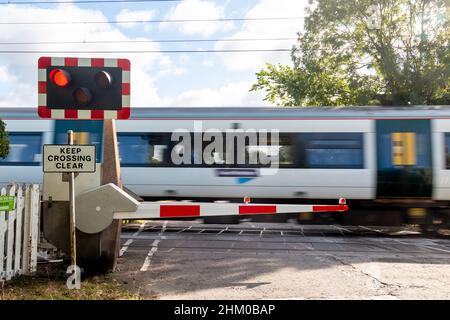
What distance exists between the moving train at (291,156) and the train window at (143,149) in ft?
0.09

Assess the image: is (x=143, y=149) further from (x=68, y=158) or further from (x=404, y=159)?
(x=404, y=159)

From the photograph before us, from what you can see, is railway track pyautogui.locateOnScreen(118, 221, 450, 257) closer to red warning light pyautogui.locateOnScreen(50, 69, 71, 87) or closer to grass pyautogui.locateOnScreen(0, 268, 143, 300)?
grass pyautogui.locateOnScreen(0, 268, 143, 300)

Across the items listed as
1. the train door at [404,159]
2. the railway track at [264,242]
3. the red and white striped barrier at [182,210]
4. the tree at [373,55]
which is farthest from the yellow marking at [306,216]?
the tree at [373,55]

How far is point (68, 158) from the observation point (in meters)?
5.05

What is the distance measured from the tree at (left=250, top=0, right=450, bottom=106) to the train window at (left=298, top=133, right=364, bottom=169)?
965 centimetres

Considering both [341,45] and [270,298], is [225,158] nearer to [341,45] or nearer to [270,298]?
[270,298]

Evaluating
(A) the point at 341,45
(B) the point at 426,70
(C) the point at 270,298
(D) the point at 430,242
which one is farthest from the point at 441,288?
(A) the point at 341,45

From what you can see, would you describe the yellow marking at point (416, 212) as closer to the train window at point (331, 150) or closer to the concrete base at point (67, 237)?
the train window at point (331, 150)

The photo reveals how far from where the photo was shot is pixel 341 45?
21.6 meters

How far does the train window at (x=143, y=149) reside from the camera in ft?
38.0

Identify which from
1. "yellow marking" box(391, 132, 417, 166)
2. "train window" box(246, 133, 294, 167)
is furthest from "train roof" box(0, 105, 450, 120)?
"train window" box(246, 133, 294, 167)

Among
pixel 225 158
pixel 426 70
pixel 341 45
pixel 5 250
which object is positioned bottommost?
pixel 5 250
